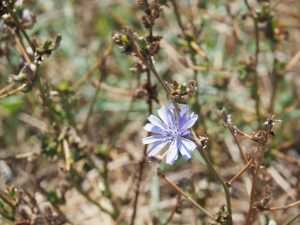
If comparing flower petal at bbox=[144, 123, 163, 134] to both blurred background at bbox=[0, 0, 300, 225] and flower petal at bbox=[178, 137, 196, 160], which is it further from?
blurred background at bbox=[0, 0, 300, 225]

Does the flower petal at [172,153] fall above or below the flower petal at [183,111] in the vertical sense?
below

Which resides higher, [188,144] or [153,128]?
[153,128]

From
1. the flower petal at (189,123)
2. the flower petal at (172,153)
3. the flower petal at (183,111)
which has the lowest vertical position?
the flower petal at (172,153)

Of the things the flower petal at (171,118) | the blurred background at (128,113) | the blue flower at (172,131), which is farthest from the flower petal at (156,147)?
the blurred background at (128,113)

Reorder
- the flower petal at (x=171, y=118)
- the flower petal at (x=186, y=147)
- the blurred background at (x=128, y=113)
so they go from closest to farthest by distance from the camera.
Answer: the flower petal at (x=186, y=147) → the flower petal at (x=171, y=118) → the blurred background at (x=128, y=113)

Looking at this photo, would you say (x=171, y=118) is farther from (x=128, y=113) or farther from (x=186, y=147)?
(x=128, y=113)

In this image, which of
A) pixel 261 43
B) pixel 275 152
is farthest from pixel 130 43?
pixel 261 43

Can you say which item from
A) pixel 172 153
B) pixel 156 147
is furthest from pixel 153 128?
pixel 172 153

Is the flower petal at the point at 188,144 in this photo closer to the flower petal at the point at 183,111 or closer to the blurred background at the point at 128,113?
the flower petal at the point at 183,111
